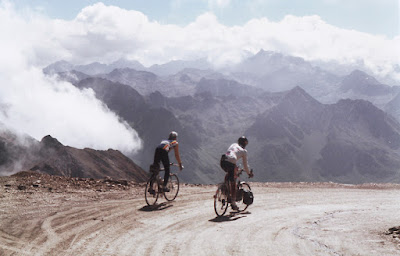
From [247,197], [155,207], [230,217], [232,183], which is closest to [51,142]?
[155,207]

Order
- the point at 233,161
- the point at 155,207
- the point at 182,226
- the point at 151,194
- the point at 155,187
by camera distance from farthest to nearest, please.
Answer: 1. the point at 155,187
2. the point at 151,194
3. the point at 155,207
4. the point at 233,161
5. the point at 182,226

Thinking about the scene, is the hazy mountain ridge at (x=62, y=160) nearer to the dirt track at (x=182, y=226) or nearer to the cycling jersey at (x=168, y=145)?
the dirt track at (x=182, y=226)

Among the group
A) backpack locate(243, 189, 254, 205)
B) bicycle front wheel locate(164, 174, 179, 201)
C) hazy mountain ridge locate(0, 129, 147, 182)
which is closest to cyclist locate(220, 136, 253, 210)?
backpack locate(243, 189, 254, 205)

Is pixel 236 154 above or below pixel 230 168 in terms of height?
above

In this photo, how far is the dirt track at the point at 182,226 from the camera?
8.95 m

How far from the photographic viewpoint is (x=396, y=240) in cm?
965

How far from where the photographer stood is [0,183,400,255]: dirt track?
8953 mm

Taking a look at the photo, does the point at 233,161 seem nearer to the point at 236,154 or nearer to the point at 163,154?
the point at 236,154

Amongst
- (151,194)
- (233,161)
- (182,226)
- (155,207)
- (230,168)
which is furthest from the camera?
(151,194)

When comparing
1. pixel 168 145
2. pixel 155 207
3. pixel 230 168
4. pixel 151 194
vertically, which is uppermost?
pixel 168 145

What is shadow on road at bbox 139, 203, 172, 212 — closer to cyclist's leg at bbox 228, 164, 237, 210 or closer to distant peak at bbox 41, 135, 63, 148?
cyclist's leg at bbox 228, 164, 237, 210

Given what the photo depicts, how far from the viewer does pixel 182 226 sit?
37.1 ft

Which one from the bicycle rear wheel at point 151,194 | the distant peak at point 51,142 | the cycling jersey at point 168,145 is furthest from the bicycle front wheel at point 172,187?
the distant peak at point 51,142

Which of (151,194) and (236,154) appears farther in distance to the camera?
(151,194)
